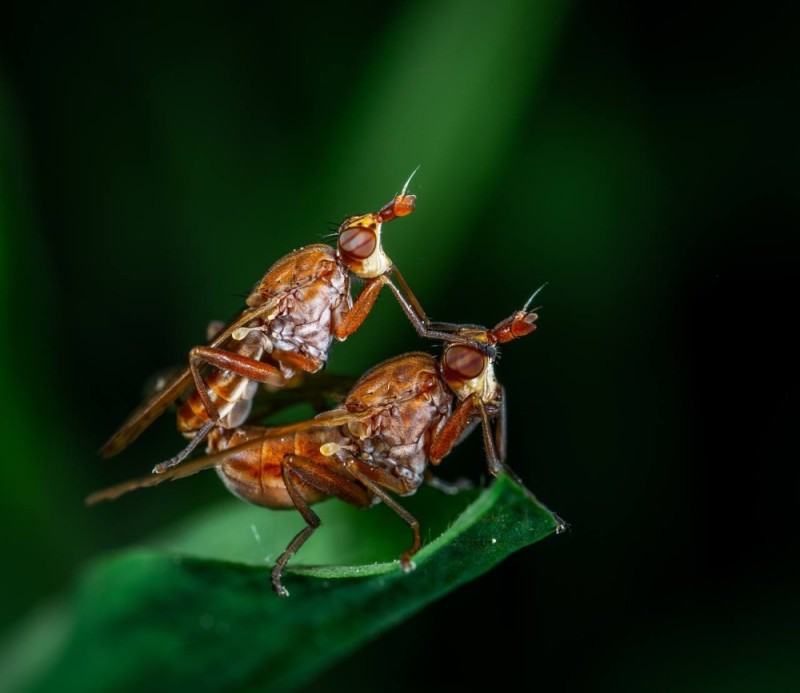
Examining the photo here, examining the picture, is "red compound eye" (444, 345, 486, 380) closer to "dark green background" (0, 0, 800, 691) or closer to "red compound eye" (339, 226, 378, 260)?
"red compound eye" (339, 226, 378, 260)

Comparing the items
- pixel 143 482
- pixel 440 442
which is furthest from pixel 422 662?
pixel 143 482

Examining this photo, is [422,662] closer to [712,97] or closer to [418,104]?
[418,104]

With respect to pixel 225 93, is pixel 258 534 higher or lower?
lower

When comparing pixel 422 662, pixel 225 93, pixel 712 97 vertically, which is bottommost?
pixel 422 662

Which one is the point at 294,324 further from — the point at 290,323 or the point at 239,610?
the point at 239,610

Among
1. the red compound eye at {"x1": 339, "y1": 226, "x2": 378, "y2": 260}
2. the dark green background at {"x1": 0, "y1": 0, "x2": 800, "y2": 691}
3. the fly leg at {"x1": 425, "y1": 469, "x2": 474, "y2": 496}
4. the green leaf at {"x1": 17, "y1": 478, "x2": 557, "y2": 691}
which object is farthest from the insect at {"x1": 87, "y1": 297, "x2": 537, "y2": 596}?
the dark green background at {"x1": 0, "y1": 0, "x2": 800, "y2": 691}

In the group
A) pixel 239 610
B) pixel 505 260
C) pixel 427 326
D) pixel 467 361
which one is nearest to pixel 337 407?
pixel 427 326

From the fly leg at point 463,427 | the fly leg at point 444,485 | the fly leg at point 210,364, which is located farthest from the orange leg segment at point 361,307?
the fly leg at point 444,485
